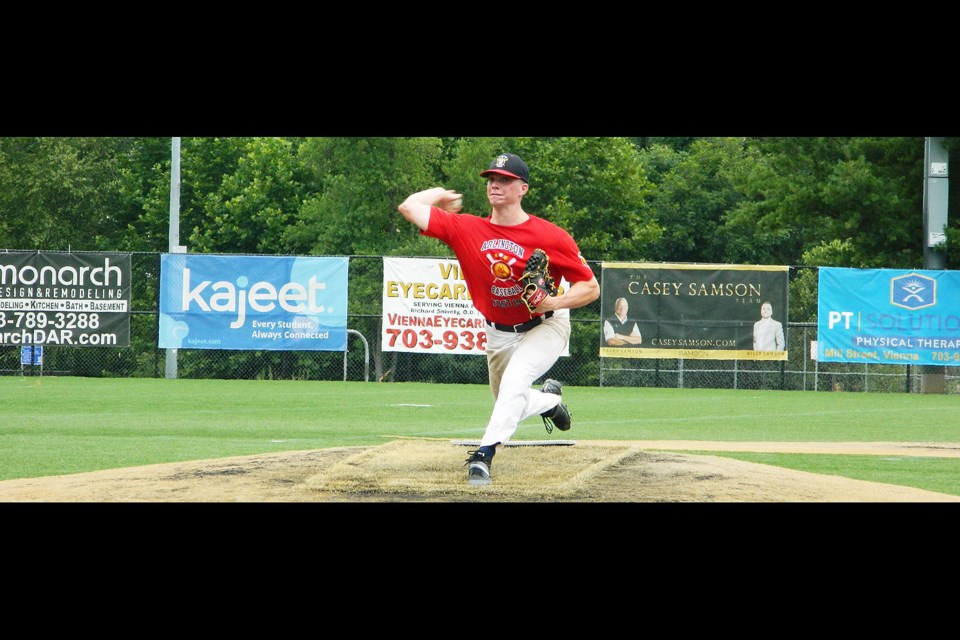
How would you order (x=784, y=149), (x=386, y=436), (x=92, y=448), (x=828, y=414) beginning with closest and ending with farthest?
1. (x=92, y=448)
2. (x=386, y=436)
3. (x=828, y=414)
4. (x=784, y=149)

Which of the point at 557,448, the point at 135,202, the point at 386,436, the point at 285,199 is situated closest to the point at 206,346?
the point at 386,436

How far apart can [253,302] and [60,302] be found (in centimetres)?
389

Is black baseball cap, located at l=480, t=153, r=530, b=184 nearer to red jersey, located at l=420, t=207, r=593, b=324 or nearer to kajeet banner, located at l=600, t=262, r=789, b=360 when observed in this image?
red jersey, located at l=420, t=207, r=593, b=324

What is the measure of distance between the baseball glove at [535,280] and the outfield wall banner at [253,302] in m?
16.0

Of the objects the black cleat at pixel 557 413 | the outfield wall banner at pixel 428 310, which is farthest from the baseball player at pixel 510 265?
the outfield wall banner at pixel 428 310

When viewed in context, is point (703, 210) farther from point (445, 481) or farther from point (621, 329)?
point (445, 481)

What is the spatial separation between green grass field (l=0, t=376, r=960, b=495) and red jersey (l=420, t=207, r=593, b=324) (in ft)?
10.2

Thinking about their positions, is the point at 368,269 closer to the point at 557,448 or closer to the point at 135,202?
the point at 557,448

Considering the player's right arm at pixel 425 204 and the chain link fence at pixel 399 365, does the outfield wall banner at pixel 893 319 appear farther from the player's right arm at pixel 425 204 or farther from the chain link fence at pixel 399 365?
the player's right arm at pixel 425 204

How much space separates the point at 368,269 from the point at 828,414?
11576mm

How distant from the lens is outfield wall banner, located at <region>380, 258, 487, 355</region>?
75.6 feet

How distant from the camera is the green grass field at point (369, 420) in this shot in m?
10.1

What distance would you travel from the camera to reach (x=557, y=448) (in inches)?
360

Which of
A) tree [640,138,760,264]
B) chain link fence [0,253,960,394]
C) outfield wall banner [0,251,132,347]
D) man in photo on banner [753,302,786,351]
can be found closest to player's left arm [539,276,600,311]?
man in photo on banner [753,302,786,351]
